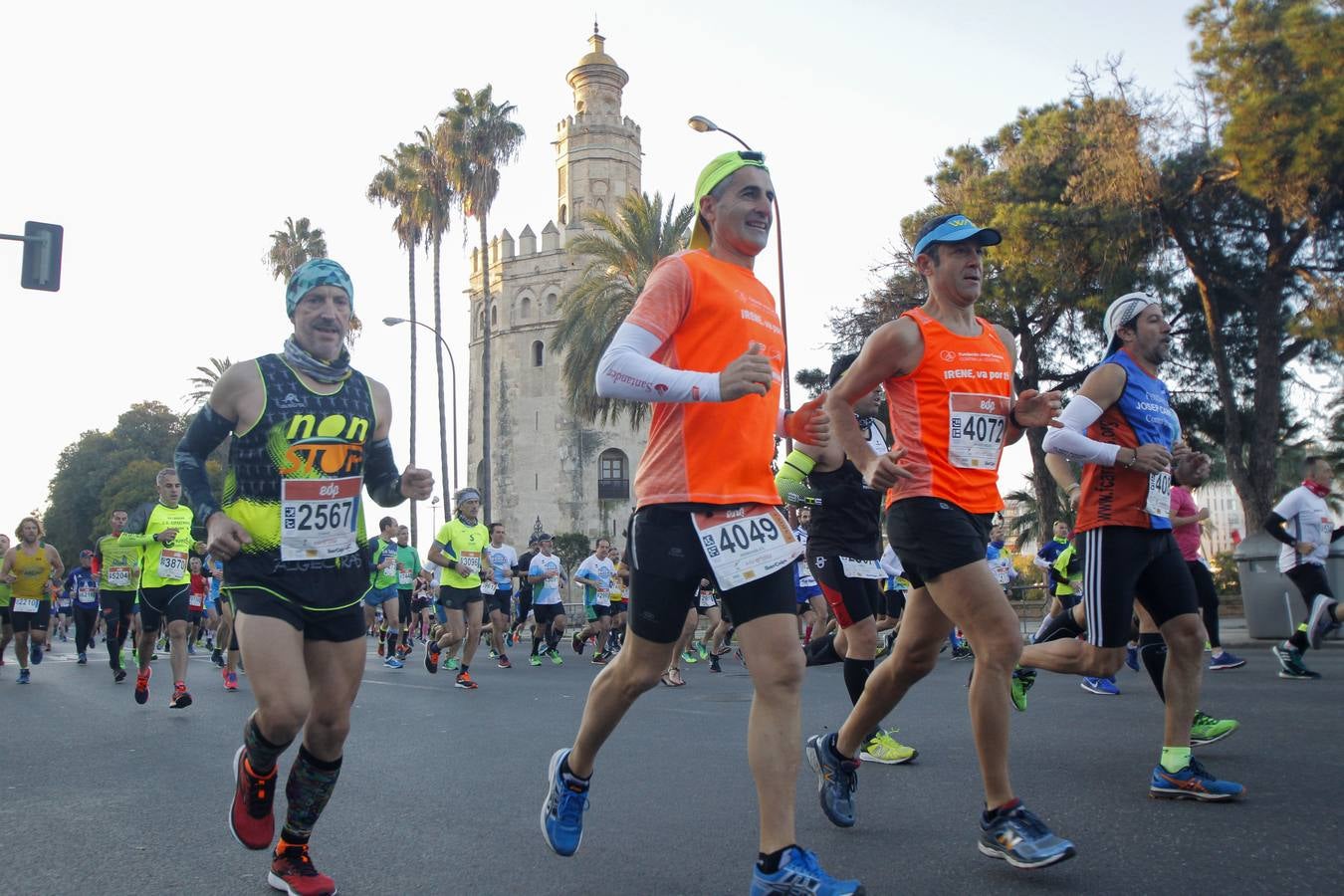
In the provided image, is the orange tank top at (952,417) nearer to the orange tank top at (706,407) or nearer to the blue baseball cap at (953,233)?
the blue baseball cap at (953,233)

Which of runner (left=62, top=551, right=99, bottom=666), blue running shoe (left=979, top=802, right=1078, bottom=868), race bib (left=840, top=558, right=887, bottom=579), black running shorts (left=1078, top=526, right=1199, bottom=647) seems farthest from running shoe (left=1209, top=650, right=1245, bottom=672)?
runner (left=62, top=551, right=99, bottom=666)

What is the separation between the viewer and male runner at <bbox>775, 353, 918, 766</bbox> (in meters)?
6.17

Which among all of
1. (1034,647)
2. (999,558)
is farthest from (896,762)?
(999,558)

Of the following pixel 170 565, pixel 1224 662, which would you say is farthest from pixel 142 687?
pixel 1224 662

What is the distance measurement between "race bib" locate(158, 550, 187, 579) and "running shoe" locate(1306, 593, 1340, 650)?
1024 cm

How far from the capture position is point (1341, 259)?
24.8 metres

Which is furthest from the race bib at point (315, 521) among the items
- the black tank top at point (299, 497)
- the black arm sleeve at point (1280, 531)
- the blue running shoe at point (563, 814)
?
the black arm sleeve at point (1280, 531)

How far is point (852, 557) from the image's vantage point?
6.59 metres

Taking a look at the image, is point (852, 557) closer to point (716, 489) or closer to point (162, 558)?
point (716, 489)

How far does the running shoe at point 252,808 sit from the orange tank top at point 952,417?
240 centimetres

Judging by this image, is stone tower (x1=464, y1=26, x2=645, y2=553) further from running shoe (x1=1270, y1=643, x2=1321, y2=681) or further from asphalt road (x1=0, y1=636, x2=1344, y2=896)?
asphalt road (x1=0, y1=636, x2=1344, y2=896)

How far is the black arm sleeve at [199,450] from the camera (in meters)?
4.23

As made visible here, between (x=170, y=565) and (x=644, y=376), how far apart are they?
9.42 m

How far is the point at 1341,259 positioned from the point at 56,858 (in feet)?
85.9
